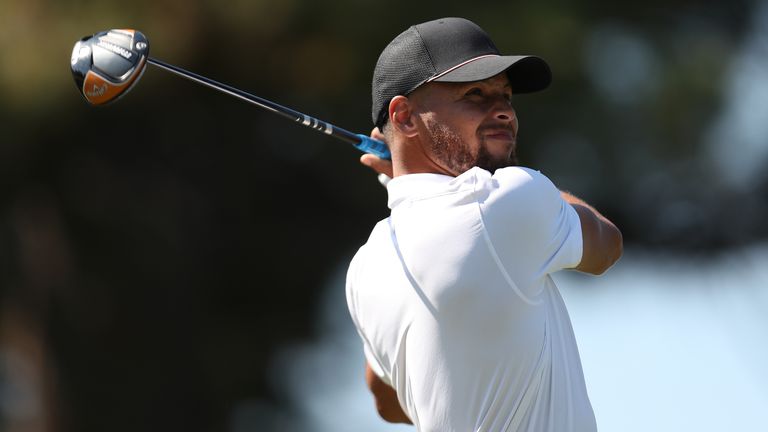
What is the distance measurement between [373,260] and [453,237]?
27 cm

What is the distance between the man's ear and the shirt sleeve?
11.6 inches

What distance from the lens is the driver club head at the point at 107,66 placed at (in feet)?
10.5

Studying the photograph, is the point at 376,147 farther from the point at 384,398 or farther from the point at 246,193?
the point at 246,193

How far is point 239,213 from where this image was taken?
29.1 ft

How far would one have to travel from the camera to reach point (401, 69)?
308cm

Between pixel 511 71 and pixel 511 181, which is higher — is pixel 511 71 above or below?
above

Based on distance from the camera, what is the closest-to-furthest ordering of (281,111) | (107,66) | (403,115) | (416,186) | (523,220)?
(523,220)
(416,186)
(403,115)
(107,66)
(281,111)

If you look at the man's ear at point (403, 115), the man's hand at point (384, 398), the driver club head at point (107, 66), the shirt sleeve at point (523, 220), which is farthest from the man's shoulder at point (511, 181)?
the driver club head at point (107, 66)

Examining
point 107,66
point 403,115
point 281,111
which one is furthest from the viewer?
point 281,111

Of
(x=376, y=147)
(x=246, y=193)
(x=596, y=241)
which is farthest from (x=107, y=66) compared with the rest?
(x=246, y=193)

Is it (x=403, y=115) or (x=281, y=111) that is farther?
(x=281, y=111)

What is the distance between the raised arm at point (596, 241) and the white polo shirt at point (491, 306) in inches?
1.9

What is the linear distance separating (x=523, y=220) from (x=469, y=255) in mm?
121

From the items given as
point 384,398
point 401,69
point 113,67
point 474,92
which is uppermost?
point 113,67
